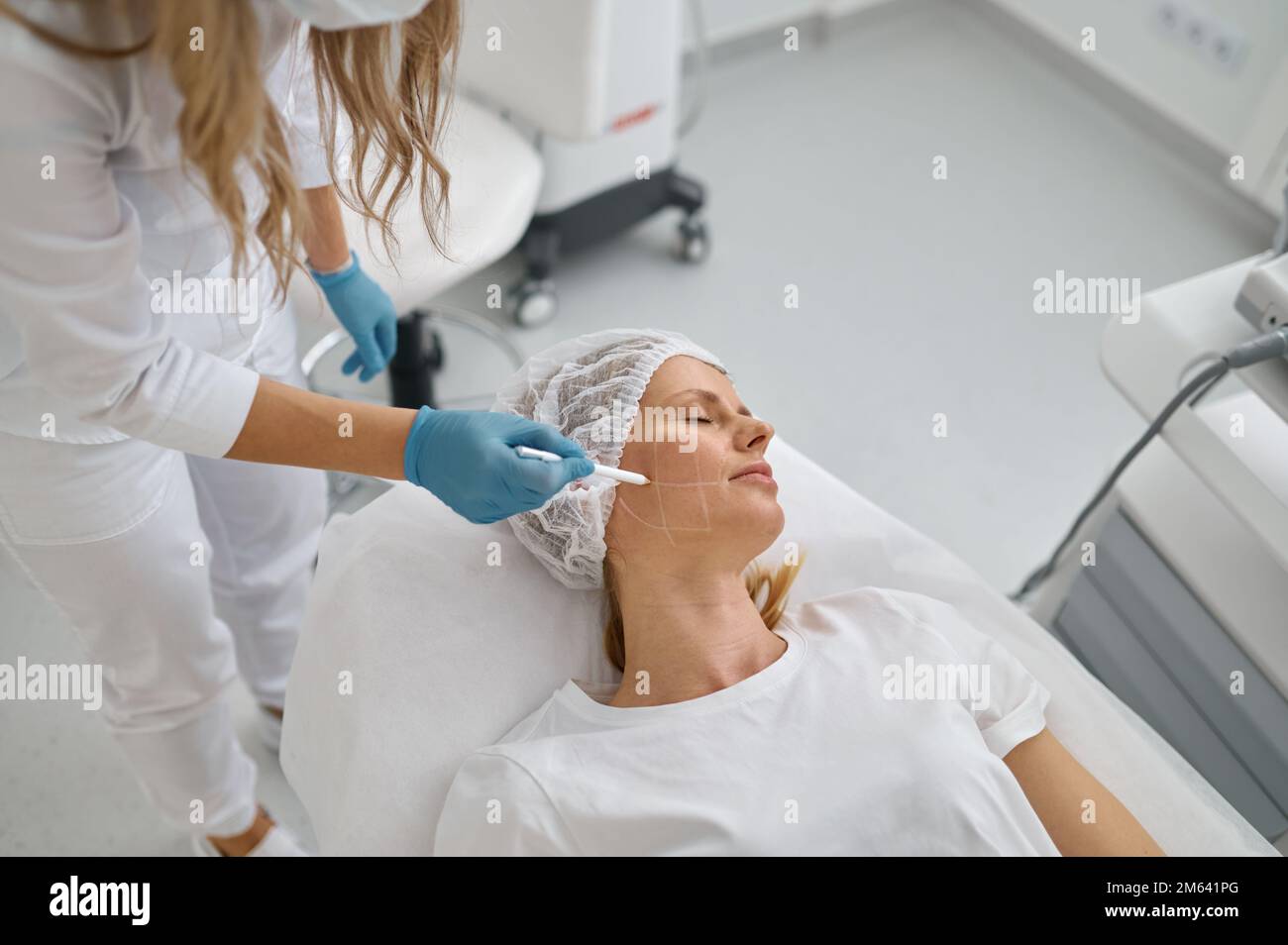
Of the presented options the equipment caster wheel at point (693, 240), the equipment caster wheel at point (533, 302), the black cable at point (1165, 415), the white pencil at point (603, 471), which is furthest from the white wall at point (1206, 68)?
the white pencil at point (603, 471)

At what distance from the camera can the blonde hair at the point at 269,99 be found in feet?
2.74

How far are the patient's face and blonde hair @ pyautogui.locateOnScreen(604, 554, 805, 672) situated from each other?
0.10 meters

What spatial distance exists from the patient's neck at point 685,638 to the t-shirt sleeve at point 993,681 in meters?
0.18

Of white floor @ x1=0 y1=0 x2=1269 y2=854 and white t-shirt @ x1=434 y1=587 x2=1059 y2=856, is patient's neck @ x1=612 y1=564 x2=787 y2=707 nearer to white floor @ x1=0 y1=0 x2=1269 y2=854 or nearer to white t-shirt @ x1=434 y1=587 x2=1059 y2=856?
white t-shirt @ x1=434 y1=587 x2=1059 y2=856

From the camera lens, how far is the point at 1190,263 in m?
2.79

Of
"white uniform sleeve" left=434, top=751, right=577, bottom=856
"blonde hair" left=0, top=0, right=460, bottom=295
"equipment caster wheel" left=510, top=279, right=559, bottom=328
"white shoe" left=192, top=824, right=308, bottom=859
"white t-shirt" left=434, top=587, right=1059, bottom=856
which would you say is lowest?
"white shoe" left=192, top=824, right=308, bottom=859

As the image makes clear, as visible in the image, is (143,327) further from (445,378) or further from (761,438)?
(445,378)

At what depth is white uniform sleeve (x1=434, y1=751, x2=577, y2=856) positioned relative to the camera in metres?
1.10

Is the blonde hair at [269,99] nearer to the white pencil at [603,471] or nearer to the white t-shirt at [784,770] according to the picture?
the white pencil at [603,471]

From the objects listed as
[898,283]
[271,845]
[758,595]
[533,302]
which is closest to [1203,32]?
[898,283]

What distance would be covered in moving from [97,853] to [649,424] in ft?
3.99

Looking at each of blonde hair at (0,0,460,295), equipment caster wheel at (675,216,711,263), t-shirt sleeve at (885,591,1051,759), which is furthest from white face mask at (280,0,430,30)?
equipment caster wheel at (675,216,711,263)

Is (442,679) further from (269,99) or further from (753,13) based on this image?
(753,13)

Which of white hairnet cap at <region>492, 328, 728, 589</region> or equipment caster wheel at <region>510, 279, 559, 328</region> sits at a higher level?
white hairnet cap at <region>492, 328, 728, 589</region>
